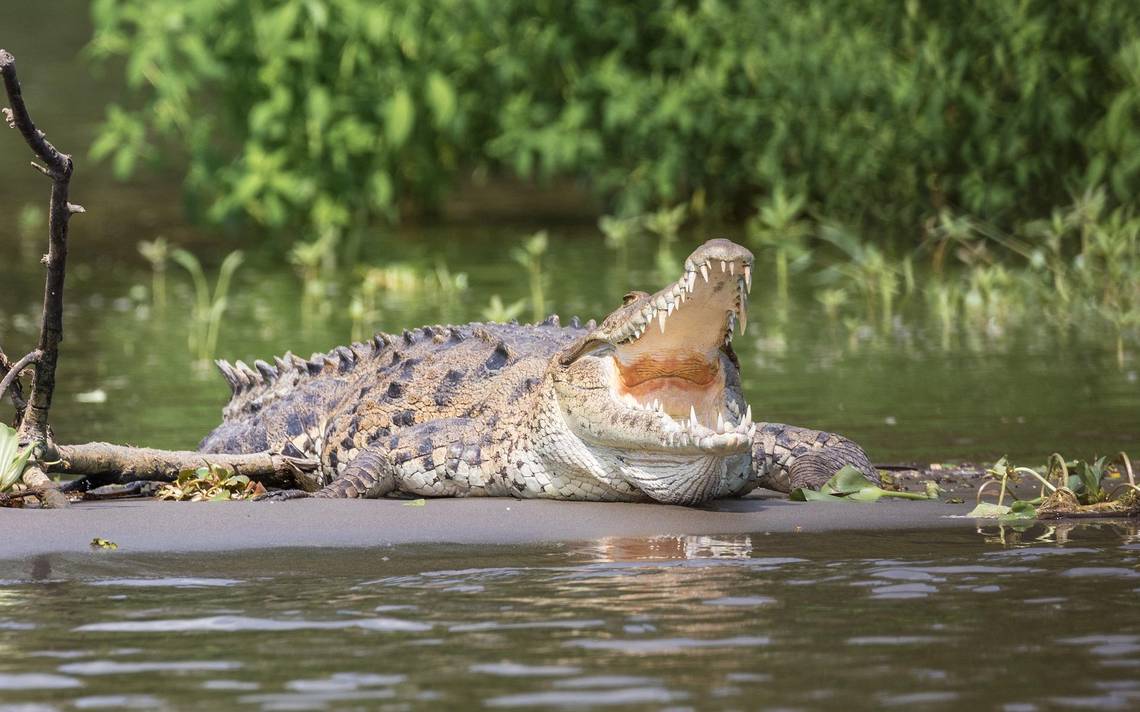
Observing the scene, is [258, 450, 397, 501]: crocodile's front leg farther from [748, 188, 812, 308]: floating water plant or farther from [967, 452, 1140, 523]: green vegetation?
[748, 188, 812, 308]: floating water plant

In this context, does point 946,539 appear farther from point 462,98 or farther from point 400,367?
point 462,98

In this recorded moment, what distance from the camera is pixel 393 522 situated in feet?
21.1

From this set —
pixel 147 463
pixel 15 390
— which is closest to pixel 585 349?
pixel 147 463

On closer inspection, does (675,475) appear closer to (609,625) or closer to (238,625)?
(609,625)

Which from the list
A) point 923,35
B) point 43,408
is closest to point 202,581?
point 43,408

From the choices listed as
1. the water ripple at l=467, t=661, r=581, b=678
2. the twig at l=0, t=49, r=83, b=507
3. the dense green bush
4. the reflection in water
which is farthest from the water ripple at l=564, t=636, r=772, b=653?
the dense green bush

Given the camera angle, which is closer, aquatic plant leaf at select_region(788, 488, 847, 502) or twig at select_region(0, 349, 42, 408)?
twig at select_region(0, 349, 42, 408)

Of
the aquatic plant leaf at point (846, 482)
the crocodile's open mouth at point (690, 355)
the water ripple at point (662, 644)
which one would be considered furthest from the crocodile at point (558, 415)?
the water ripple at point (662, 644)

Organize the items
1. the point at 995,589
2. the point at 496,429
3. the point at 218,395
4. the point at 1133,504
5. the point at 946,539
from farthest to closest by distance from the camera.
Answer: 1. the point at 218,395
2. the point at 496,429
3. the point at 1133,504
4. the point at 946,539
5. the point at 995,589

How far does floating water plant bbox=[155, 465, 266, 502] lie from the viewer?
6867mm

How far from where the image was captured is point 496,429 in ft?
23.4

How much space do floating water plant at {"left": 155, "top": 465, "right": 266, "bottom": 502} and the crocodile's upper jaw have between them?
1.18m

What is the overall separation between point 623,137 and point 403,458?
12677 millimetres

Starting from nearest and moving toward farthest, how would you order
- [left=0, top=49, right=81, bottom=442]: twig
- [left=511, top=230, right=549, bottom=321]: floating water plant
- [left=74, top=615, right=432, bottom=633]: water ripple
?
[left=74, top=615, right=432, bottom=633]: water ripple
[left=0, top=49, right=81, bottom=442]: twig
[left=511, top=230, right=549, bottom=321]: floating water plant
